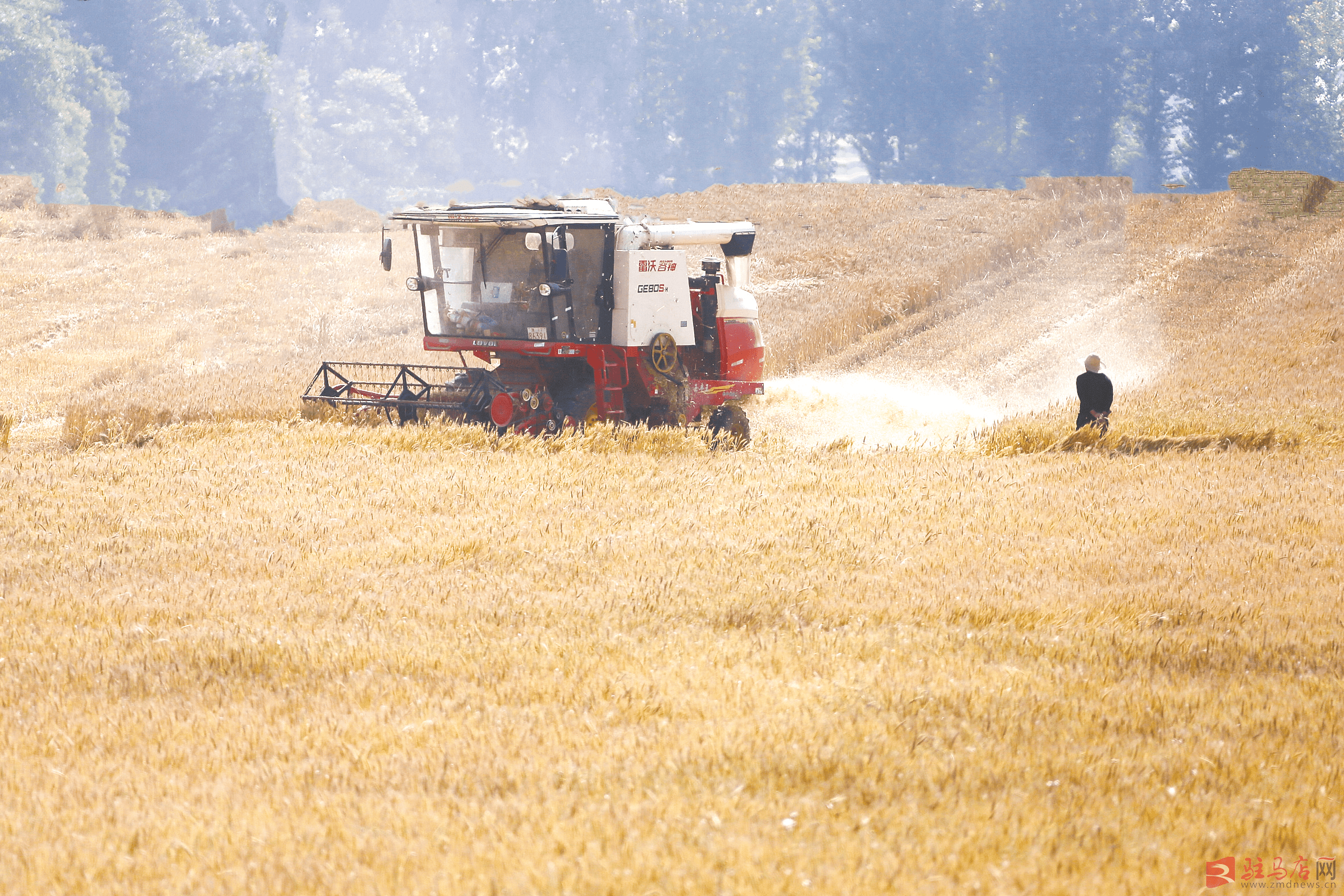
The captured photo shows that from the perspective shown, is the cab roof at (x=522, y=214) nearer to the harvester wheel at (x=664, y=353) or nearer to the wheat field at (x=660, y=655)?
the harvester wheel at (x=664, y=353)

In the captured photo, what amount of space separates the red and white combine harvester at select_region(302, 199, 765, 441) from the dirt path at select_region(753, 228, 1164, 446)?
2563 millimetres

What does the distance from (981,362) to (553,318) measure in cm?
1037

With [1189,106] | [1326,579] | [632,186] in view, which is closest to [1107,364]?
[1326,579]

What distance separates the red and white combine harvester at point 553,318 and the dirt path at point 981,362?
2.56 m

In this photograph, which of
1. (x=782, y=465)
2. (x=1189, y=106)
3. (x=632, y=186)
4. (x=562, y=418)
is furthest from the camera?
(x=632, y=186)

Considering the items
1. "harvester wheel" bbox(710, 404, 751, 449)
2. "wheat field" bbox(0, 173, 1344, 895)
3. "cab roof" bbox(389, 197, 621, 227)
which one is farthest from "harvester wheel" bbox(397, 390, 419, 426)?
"harvester wheel" bbox(710, 404, 751, 449)

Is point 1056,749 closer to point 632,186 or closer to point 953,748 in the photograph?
point 953,748

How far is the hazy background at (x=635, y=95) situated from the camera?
186 ft

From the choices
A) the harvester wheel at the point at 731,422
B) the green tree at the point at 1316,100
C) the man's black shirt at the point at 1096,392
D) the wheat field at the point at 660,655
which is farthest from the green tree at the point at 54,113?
the green tree at the point at 1316,100

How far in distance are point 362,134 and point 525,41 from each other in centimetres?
1309

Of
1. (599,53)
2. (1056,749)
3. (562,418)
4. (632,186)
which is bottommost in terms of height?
(1056,749)

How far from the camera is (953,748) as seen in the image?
4309mm

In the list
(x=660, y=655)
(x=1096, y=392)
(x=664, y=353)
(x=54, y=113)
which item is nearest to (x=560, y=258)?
(x=664, y=353)

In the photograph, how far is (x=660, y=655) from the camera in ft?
17.9
